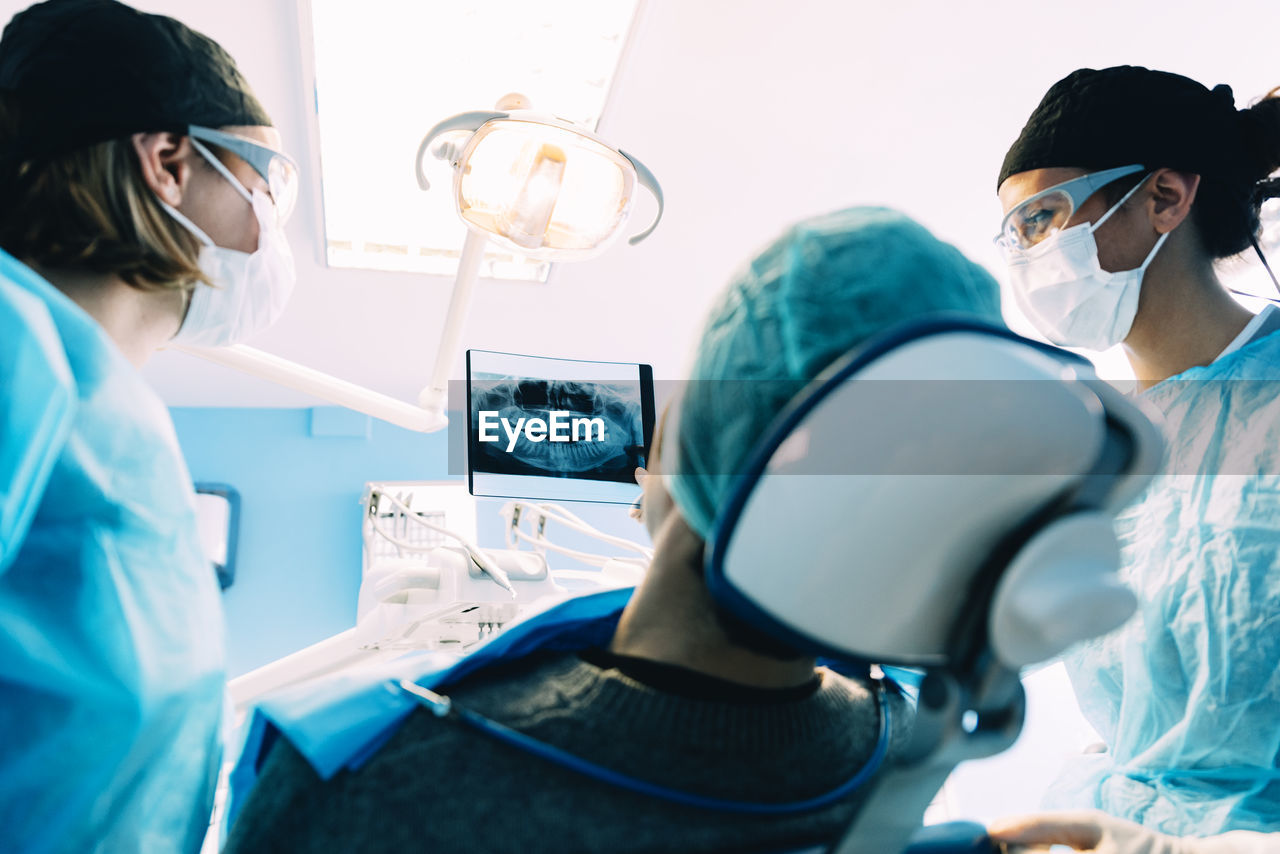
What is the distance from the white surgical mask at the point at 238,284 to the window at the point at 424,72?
1.41 feet

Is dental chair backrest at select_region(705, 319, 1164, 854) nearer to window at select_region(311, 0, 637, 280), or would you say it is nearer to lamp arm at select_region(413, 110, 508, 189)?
lamp arm at select_region(413, 110, 508, 189)

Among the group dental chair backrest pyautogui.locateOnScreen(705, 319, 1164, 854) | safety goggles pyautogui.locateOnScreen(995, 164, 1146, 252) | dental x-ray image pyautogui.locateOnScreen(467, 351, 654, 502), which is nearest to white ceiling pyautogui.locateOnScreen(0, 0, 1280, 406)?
safety goggles pyautogui.locateOnScreen(995, 164, 1146, 252)

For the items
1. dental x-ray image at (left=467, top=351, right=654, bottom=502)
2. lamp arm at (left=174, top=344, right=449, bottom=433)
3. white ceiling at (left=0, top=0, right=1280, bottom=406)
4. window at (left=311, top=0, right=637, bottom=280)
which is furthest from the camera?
white ceiling at (left=0, top=0, right=1280, bottom=406)

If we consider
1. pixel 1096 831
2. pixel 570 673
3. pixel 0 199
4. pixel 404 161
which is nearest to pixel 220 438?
pixel 404 161

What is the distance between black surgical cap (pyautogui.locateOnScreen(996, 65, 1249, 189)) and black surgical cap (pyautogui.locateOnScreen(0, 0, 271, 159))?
4.09 ft

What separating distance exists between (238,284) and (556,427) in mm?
630

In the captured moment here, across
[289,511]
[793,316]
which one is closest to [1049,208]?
[793,316]

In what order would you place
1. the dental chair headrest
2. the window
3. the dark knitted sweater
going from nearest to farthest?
the dental chair headrest → the dark knitted sweater → the window

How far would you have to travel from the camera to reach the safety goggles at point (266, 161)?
1018mm

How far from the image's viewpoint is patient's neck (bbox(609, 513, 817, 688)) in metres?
0.61

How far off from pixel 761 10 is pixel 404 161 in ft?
3.20

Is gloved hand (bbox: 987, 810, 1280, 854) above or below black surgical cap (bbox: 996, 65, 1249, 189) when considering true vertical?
below

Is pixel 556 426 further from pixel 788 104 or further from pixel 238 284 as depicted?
pixel 788 104

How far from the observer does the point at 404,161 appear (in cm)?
212
